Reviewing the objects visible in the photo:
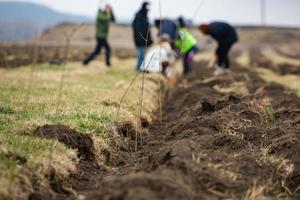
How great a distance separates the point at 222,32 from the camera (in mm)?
16578

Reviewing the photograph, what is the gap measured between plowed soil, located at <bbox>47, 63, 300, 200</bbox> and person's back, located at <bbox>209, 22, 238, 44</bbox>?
746 cm

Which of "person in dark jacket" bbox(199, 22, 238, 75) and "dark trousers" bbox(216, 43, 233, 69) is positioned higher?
"person in dark jacket" bbox(199, 22, 238, 75)

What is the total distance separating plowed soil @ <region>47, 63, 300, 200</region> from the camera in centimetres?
433

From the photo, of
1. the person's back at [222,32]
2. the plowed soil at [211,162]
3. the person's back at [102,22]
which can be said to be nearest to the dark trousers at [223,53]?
the person's back at [222,32]

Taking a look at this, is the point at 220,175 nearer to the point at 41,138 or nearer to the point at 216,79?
the point at 41,138

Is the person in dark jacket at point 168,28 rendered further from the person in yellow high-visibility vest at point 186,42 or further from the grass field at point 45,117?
the grass field at point 45,117

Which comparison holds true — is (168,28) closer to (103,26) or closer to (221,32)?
(221,32)

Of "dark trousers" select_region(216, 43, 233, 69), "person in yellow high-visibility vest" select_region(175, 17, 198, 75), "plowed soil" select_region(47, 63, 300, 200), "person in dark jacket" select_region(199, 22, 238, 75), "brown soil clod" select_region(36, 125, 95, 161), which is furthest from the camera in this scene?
"dark trousers" select_region(216, 43, 233, 69)

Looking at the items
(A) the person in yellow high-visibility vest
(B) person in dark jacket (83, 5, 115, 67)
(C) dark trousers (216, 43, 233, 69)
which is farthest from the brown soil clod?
(B) person in dark jacket (83, 5, 115, 67)

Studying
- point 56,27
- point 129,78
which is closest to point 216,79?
point 129,78

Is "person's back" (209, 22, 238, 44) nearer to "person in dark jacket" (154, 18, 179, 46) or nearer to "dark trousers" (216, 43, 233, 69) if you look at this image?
"dark trousers" (216, 43, 233, 69)

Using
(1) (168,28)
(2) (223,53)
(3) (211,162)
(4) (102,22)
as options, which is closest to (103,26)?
(4) (102,22)

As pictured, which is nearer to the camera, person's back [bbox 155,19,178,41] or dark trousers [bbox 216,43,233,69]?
→ dark trousers [bbox 216,43,233,69]

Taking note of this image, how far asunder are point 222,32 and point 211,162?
11882mm
